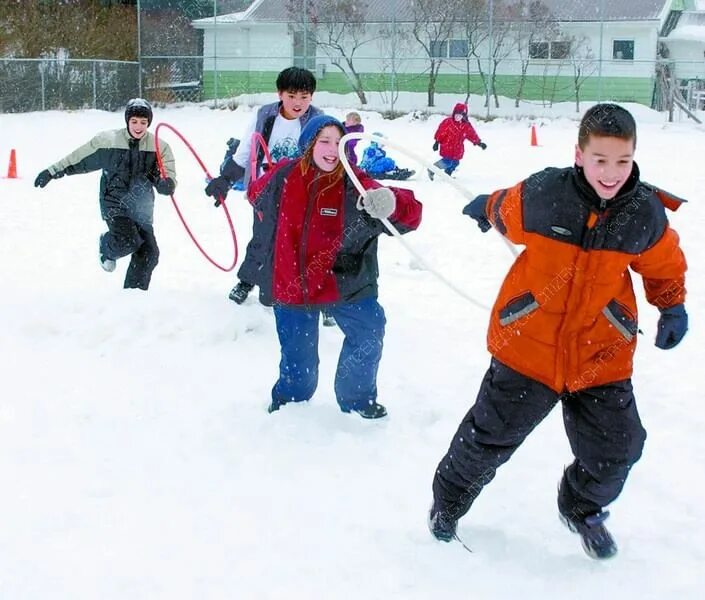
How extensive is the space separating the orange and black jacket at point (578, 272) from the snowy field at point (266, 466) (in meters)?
0.80

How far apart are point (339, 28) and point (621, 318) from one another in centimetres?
3042

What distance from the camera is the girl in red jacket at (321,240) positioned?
4484mm

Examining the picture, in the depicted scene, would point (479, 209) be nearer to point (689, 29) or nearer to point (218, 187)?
point (218, 187)

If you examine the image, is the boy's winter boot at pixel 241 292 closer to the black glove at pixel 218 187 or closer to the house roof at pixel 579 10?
the black glove at pixel 218 187

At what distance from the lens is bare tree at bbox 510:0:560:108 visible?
30.0m

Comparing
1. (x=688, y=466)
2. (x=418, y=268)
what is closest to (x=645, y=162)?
(x=418, y=268)

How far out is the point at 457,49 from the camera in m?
32.6

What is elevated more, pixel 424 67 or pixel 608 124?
pixel 424 67

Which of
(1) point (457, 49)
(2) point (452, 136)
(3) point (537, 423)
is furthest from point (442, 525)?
(1) point (457, 49)

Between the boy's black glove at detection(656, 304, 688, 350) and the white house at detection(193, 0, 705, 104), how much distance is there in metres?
26.1

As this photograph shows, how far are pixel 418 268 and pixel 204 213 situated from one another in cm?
454

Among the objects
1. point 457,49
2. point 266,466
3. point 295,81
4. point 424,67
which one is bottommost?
point 266,466

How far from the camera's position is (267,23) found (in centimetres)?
3338

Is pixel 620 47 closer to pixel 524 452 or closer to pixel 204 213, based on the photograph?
pixel 204 213
